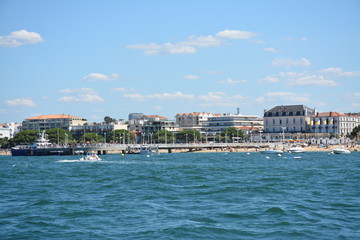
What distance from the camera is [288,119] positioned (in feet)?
578

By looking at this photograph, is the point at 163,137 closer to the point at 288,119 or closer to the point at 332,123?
the point at 288,119

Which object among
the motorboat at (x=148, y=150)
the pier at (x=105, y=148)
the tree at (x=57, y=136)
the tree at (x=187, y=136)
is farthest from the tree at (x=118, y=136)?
the motorboat at (x=148, y=150)

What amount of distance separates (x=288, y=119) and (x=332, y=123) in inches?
571

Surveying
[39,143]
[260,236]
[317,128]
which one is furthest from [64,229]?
[317,128]

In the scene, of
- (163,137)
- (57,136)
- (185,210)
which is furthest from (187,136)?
(185,210)

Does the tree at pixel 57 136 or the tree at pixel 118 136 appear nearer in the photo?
the tree at pixel 57 136

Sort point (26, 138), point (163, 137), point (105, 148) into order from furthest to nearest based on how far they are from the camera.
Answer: point (163, 137) < point (26, 138) < point (105, 148)

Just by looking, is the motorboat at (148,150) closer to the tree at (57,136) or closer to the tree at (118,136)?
the tree at (118,136)

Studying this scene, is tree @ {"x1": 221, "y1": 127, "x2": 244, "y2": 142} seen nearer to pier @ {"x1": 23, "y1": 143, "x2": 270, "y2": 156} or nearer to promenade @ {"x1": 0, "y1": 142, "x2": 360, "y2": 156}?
promenade @ {"x1": 0, "y1": 142, "x2": 360, "y2": 156}

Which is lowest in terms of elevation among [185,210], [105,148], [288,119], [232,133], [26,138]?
[185,210]

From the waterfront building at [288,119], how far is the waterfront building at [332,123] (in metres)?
2.87

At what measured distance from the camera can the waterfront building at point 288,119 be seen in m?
174

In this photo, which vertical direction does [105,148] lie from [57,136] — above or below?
below

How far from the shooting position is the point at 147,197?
3578 centimetres
